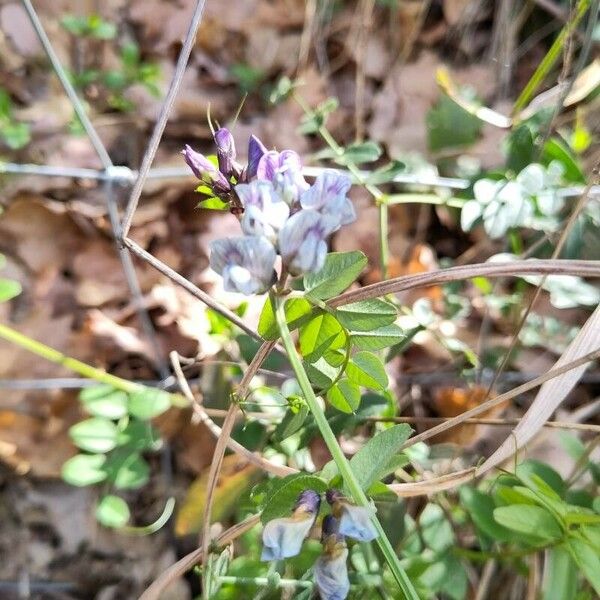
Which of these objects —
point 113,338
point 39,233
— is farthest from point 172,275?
point 39,233

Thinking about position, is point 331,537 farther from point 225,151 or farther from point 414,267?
point 414,267

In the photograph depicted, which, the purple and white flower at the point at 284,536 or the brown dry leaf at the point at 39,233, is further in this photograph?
the brown dry leaf at the point at 39,233

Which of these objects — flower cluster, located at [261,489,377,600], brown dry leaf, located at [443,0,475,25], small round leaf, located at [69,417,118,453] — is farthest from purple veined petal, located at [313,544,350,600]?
brown dry leaf, located at [443,0,475,25]

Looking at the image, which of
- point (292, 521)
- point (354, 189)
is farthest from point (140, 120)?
point (292, 521)

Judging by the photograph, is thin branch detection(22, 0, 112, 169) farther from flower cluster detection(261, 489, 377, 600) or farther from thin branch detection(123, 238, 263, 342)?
flower cluster detection(261, 489, 377, 600)

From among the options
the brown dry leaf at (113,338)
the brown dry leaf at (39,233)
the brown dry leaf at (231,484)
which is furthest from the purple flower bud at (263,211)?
the brown dry leaf at (39,233)

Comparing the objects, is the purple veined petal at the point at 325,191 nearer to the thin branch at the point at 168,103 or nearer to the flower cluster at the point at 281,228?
the flower cluster at the point at 281,228
